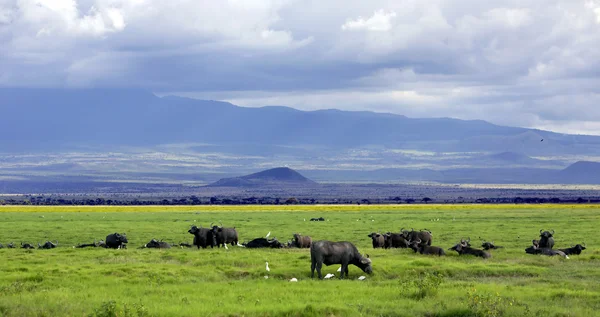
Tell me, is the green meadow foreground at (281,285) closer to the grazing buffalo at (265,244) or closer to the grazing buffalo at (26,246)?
the grazing buffalo at (265,244)

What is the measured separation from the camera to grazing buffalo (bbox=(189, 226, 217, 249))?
36531 mm

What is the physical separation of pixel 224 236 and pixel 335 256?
42.3 feet

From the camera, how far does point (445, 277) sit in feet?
84.8

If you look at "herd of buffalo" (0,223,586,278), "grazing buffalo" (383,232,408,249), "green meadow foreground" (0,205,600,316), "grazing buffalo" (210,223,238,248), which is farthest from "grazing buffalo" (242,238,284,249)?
"grazing buffalo" (383,232,408,249)

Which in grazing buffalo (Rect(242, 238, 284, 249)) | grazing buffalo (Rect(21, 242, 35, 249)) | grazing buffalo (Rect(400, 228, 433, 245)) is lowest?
grazing buffalo (Rect(21, 242, 35, 249))

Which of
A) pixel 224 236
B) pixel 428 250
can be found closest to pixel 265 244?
pixel 224 236

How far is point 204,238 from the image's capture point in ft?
120

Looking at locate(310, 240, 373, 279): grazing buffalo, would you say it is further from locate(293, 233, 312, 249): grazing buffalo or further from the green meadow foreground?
locate(293, 233, 312, 249): grazing buffalo

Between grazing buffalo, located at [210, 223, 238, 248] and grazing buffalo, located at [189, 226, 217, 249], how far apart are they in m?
0.16

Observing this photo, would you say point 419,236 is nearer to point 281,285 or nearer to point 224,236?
point 224,236


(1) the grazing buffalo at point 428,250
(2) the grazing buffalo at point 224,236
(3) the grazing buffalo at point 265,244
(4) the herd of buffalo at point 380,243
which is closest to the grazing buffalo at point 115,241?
(4) the herd of buffalo at point 380,243

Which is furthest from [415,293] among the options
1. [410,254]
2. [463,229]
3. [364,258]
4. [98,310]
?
[463,229]

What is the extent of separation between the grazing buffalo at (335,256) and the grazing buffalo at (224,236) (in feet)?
39.1

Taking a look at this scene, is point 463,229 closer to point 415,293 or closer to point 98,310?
point 415,293
